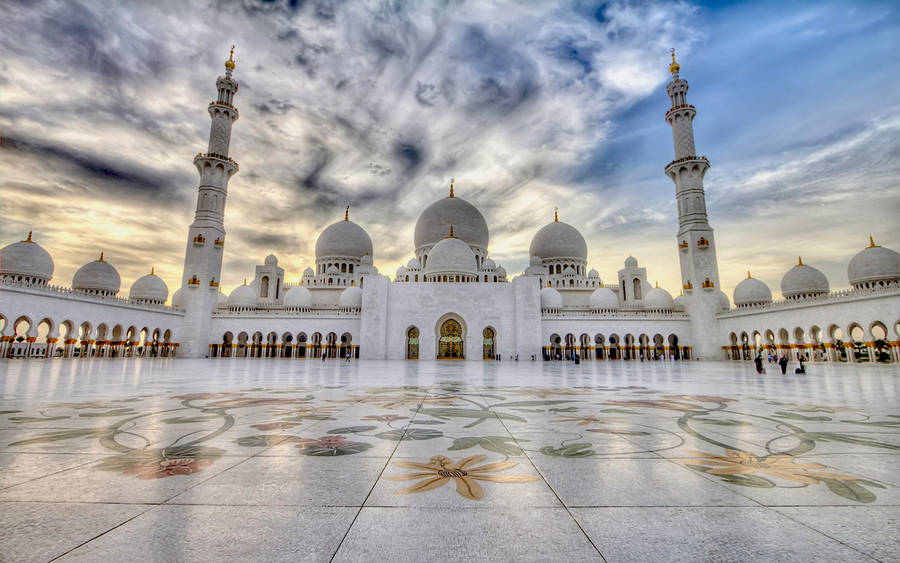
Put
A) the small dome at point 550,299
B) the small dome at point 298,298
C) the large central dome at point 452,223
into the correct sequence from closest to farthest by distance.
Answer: the small dome at point 550,299, the small dome at point 298,298, the large central dome at point 452,223

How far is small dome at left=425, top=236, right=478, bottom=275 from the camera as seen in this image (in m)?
33.3

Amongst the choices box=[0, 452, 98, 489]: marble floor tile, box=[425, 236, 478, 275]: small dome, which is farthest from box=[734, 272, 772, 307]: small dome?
box=[0, 452, 98, 489]: marble floor tile

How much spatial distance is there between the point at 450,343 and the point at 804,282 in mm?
26853

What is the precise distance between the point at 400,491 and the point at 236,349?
36.6 m

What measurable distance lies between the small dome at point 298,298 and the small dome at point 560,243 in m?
24.2

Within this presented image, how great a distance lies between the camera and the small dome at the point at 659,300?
37.1 m

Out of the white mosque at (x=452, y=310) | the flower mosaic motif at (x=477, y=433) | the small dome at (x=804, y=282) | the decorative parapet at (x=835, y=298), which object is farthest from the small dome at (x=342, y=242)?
the flower mosaic motif at (x=477, y=433)

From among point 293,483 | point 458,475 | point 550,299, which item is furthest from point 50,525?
point 550,299

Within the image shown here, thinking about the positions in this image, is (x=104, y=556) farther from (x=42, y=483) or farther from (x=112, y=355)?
(x=112, y=355)

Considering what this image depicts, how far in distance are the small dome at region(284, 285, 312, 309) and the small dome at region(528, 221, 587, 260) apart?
24153 mm

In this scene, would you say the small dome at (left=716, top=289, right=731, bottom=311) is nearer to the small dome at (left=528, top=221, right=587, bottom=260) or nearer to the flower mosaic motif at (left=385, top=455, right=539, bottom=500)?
the small dome at (left=528, top=221, right=587, bottom=260)

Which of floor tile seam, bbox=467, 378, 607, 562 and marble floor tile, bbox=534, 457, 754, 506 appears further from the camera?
marble floor tile, bbox=534, 457, 754, 506

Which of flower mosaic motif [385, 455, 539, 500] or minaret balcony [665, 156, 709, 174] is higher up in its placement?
minaret balcony [665, 156, 709, 174]

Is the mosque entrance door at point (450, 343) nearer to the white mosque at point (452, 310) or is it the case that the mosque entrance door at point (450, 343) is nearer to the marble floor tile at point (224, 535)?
the white mosque at point (452, 310)
